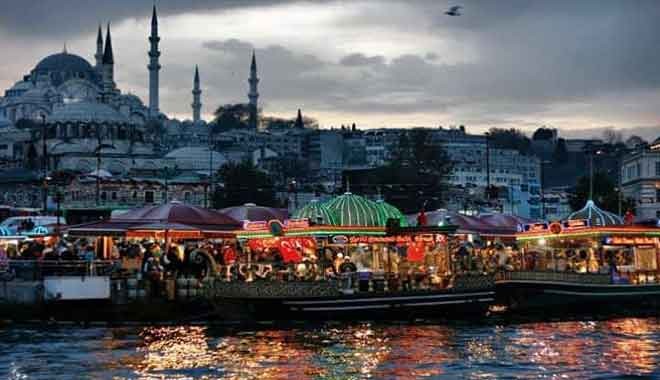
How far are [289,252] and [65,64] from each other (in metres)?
148

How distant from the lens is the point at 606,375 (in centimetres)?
2148

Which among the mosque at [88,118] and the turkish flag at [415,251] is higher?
the mosque at [88,118]

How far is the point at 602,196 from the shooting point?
66438 millimetres

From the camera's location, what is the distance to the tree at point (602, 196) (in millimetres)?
61469

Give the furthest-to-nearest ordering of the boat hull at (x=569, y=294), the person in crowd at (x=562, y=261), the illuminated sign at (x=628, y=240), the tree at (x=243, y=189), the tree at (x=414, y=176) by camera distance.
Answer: the tree at (x=414, y=176), the tree at (x=243, y=189), the person in crowd at (x=562, y=261), the illuminated sign at (x=628, y=240), the boat hull at (x=569, y=294)

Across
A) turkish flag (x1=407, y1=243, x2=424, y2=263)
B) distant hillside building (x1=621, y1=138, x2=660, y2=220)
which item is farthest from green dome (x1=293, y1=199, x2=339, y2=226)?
distant hillside building (x1=621, y1=138, x2=660, y2=220)

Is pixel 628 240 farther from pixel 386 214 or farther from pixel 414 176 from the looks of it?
pixel 414 176

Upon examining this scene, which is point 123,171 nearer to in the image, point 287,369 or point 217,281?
point 217,281

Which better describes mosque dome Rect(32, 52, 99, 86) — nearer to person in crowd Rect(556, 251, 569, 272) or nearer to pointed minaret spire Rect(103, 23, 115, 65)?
pointed minaret spire Rect(103, 23, 115, 65)

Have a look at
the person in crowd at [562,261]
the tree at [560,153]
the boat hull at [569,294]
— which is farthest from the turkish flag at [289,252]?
the tree at [560,153]

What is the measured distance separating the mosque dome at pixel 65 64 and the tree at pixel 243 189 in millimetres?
95849

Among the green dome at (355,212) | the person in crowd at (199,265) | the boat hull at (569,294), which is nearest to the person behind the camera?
the person in crowd at (199,265)

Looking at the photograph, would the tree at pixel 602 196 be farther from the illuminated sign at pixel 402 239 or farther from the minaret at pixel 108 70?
the minaret at pixel 108 70

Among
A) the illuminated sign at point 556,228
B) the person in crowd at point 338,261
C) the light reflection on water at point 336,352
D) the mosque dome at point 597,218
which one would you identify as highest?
the mosque dome at point 597,218
